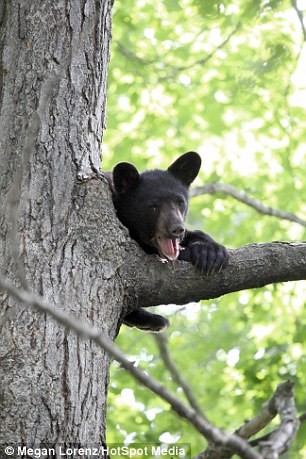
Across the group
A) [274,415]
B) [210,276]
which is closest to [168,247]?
[210,276]

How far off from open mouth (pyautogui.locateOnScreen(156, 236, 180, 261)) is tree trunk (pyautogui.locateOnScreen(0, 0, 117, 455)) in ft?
2.49

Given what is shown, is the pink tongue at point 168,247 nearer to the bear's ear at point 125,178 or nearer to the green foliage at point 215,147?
the bear's ear at point 125,178

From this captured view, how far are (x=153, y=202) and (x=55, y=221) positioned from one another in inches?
72.2

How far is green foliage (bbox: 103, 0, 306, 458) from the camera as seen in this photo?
9.06m

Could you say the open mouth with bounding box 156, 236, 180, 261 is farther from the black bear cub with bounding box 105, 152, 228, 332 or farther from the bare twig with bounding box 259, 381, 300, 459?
the bare twig with bounding box 259, 381, 300, 459

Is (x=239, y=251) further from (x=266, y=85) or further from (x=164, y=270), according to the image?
(x=266, y=85)

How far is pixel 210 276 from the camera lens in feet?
15.6

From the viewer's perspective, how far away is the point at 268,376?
784 centimetres

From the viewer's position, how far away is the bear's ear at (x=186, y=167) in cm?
655

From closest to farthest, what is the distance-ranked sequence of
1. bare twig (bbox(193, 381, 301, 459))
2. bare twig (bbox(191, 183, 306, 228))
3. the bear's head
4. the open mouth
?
1. bare twig (bbox(193, 381, 301, 459))
2. the open mouth
3. the bear's head
4. bare twig (bbox(191, 183, 306, 228))

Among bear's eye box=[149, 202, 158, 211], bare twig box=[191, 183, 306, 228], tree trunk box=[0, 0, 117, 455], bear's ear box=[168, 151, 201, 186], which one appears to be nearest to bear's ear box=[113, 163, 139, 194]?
bear's eye box=[149, 202, 158, 211]

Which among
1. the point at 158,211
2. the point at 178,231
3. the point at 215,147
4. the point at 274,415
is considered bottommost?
the point at 274,415

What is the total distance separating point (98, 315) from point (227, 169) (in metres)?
7.61

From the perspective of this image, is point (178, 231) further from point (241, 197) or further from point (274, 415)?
point (241, 197)
